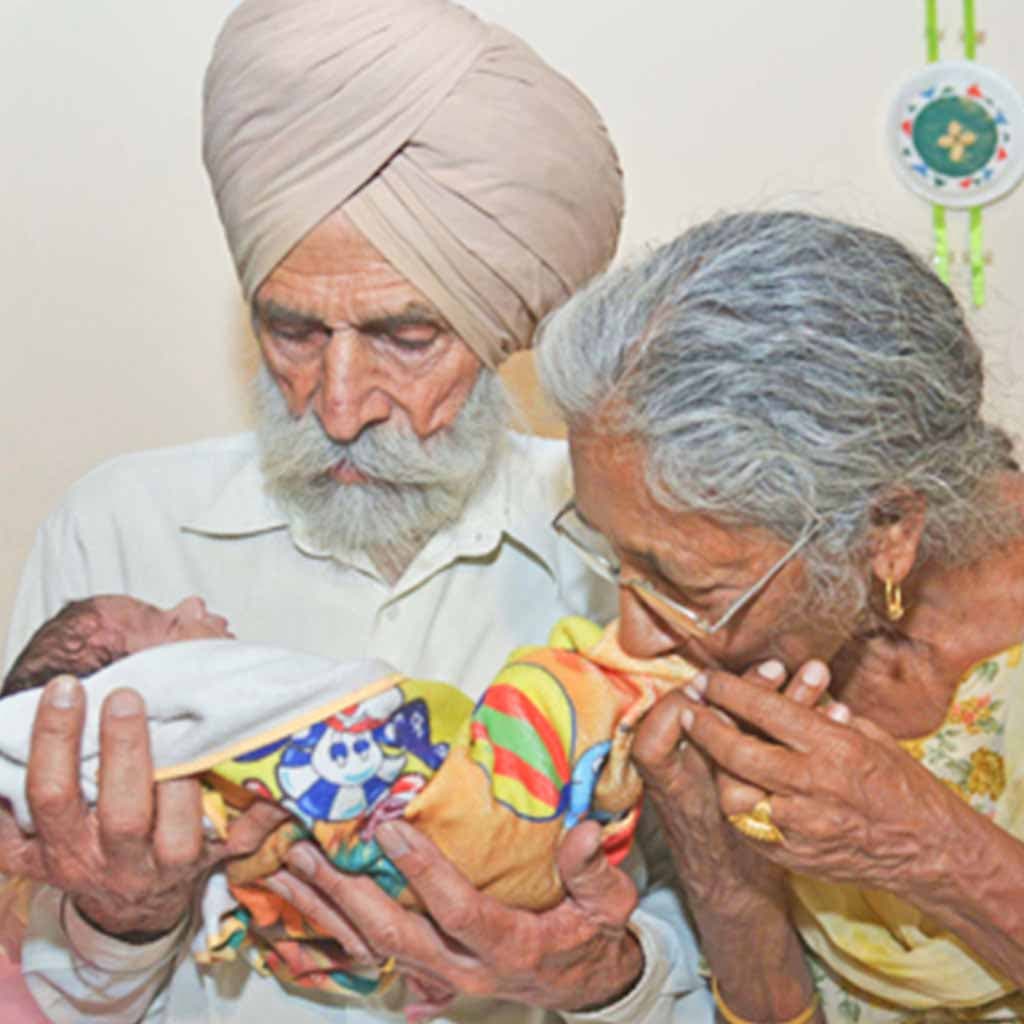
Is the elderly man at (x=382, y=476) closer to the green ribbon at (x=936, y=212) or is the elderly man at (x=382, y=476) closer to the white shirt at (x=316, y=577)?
the white shirt at (x=316, y=577)

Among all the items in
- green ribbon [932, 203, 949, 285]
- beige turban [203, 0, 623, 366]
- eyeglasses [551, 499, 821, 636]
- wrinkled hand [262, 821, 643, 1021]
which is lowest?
wrinkled hand [262, 821, 643, 1021]

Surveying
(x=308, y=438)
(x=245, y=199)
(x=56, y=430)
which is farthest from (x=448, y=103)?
(x=56, y=430)

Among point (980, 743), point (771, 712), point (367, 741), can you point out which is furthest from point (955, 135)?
point (367, 741)

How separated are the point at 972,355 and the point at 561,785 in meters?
0.72

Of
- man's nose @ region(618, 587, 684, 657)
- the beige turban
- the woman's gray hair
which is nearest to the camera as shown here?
the woman's gray hair

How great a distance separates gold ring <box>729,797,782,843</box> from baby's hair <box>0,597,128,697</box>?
78cm

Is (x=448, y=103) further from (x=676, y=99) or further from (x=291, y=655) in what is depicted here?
(x=676, y=99)

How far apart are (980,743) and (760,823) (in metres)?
0.40

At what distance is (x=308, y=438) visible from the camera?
245 cm

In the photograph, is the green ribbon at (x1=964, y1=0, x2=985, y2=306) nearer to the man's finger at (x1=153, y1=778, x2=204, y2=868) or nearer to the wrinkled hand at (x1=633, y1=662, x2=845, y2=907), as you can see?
the wrinkled hand at (x1=633, y1=662, x2=845, y2=907)

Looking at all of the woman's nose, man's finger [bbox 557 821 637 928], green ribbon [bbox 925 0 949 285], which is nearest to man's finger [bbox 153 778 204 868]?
the woman's nose

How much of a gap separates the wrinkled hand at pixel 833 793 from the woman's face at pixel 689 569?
0.11 meters

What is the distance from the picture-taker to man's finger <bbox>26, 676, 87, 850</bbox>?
2.00 metres

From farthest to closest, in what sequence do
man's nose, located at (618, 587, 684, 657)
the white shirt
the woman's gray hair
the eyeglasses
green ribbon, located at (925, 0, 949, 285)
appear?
green ribbon, located at (925, 0, 949, 285) → the white shirt → man's nose, located at (618, 587, 684, 657) → the eyeglasses → the woman's gray hair
